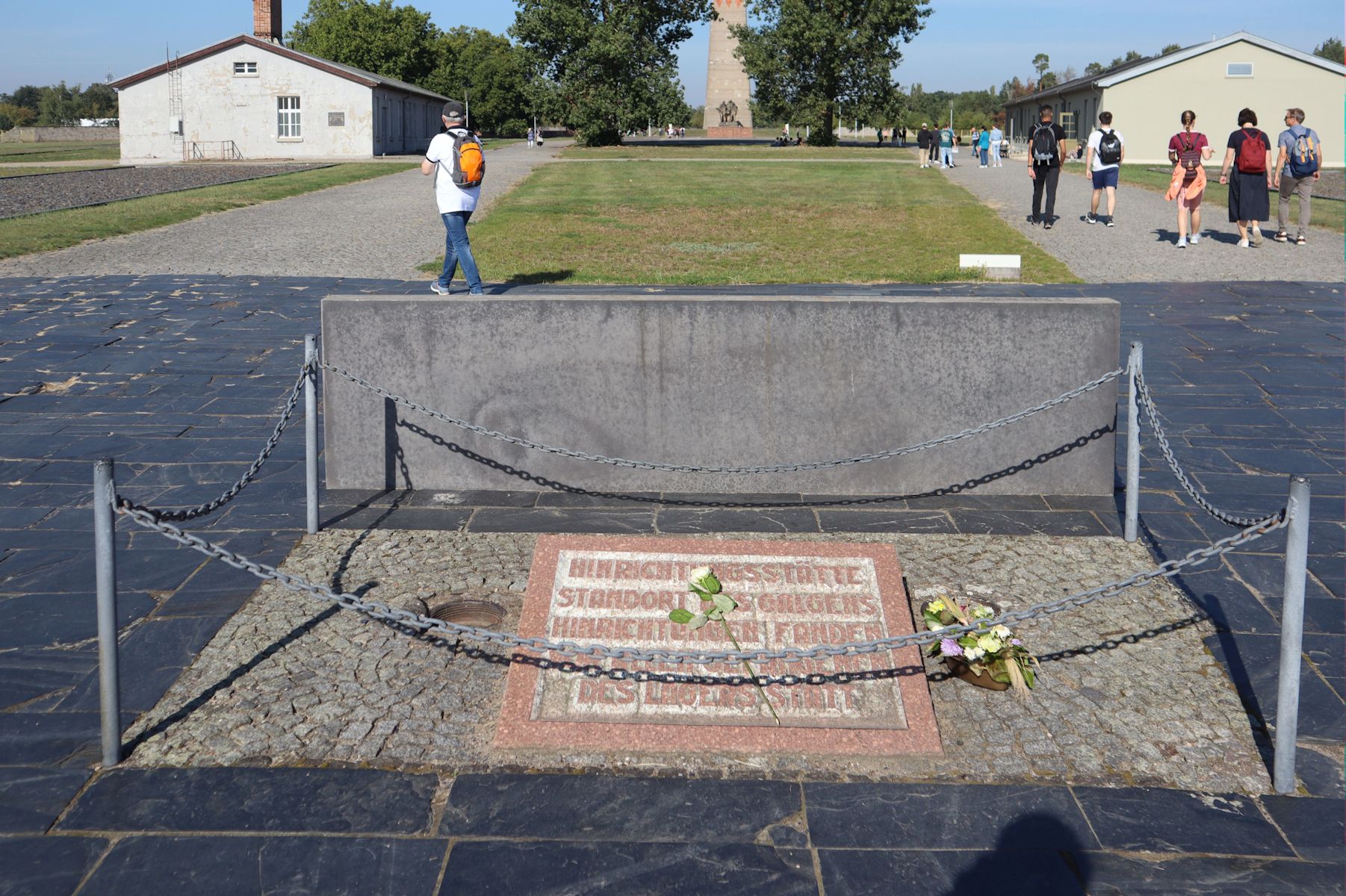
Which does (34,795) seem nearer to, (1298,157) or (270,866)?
(270,866)

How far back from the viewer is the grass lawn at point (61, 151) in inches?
2026

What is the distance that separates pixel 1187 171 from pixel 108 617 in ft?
52.2

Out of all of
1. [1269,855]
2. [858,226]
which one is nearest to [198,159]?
[858,226]

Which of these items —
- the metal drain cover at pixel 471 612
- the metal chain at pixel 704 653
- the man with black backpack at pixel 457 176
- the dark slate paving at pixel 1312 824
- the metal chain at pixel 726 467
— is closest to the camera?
the dark slate paving at pixel 1312 824

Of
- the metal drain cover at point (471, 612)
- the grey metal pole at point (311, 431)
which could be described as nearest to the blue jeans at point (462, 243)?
the grey metal pole at point (311, 431)

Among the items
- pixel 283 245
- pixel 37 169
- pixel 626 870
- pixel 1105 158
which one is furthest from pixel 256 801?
pixel 37 169

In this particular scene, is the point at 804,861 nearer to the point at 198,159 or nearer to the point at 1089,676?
the point at 1089,676

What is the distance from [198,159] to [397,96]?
33.0 feet

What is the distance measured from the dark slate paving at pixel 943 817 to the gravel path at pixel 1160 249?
12.1 m

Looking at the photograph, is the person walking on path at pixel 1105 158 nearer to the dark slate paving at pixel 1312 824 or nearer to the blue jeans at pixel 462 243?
the blue jeans at pixel 462 243

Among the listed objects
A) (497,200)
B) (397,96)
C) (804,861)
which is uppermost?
(397,96)

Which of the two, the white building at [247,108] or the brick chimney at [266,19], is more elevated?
the brick chimney at [266,19]

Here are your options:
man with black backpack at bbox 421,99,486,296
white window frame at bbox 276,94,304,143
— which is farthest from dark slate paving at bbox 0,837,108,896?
white window frame at bbox 276,94,304,143

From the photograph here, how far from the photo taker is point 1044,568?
19.2ft
